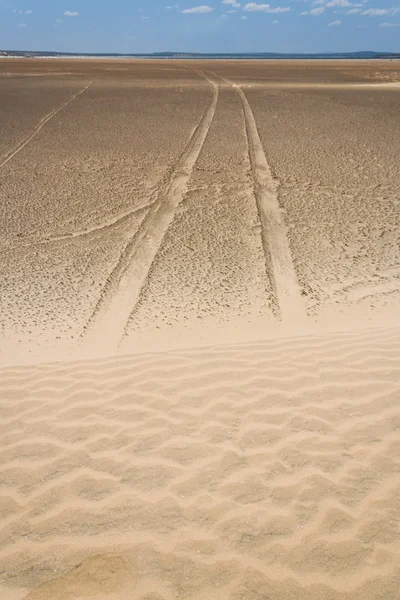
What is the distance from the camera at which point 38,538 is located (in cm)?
313

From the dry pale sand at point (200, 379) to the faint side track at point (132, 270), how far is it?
0.03 metres

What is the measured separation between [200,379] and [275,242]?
11.1ft

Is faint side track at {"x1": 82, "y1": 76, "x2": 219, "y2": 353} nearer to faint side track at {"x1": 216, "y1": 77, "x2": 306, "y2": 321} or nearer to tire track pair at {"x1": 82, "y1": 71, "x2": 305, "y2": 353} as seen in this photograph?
tire track pair at {"x1": 82, "y1": 71, "x2": 305, "y2": 353}

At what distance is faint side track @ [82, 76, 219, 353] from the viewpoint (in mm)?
5293

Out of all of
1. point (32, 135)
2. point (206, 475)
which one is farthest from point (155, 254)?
point (32, 135)

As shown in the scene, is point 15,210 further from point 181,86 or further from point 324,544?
point 181,86

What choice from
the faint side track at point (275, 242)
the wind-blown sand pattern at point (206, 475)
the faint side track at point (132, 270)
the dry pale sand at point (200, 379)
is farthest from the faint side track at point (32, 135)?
the wind-blown sand pattern at point (206, 475)

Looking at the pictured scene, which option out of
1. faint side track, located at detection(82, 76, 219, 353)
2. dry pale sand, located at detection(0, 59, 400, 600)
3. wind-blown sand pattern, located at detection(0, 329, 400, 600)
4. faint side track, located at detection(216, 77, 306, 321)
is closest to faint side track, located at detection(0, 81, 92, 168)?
dry pale sand, located at detection(0, 59, 400, 600)

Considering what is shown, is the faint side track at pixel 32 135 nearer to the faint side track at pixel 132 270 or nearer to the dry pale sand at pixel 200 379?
the dry pale sand at pixel 200 379

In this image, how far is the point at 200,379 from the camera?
455cm

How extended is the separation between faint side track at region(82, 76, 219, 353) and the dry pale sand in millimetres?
32

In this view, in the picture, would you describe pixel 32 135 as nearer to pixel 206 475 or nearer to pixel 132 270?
pixel 132 270

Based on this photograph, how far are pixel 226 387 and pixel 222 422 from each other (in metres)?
0.47

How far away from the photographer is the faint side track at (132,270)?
17.4 ft
